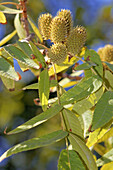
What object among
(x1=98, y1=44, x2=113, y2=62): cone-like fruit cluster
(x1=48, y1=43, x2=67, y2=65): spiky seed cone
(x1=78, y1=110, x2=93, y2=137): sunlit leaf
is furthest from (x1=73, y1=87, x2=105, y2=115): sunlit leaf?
(x1=98, y1=44, x2=113, y2=62): cone-like fruit cluster

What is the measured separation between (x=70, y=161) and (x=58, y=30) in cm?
58

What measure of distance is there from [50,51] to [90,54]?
0.18m

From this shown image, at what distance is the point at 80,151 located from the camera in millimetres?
799

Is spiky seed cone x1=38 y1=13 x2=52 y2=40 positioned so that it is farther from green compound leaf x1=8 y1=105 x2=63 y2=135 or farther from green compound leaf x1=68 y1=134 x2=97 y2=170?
green compound leaf x1=68 y1=134 x2=97 y2=170

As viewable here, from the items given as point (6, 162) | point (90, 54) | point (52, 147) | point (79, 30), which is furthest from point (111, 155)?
point (6, 162)

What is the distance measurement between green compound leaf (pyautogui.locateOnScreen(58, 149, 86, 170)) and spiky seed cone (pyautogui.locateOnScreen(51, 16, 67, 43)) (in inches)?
20.6

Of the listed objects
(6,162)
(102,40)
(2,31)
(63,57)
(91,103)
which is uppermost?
(63,57)

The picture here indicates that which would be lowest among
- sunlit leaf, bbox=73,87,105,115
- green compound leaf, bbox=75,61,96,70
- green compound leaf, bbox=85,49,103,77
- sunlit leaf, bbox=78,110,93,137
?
sunlit leaf, bbox=78,110,93,137

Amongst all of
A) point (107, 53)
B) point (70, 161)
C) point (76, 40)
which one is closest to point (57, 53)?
point (76, 40)

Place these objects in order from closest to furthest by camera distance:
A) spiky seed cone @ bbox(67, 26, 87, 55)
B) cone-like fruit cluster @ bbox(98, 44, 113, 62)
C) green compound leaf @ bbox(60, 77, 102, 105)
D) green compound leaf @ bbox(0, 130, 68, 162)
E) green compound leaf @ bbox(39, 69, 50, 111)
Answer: green compound leaf @ bbox(0, 130, 68, 162), green compound leaf @ bbox(60, 77, 102, 105), green compound leaf @ bbox(39, 69, 50, 111), spiky seed cone @ bbox(67, 26, 87, 55), cone-like fruit cluster @ bbox(98, 44, 113, 62)

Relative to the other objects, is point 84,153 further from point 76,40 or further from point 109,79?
point 76,40

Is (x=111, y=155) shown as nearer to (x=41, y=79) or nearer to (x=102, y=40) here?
(x=41, y=79)

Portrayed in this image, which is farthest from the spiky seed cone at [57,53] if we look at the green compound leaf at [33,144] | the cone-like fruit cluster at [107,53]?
the cone-like fruit cluster at [107,53]

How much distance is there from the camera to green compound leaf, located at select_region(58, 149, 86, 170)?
2.46 feet
